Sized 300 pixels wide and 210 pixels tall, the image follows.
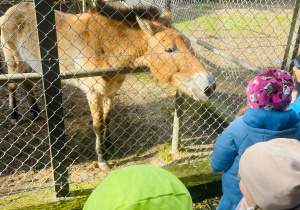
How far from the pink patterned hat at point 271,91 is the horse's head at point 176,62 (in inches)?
47.2

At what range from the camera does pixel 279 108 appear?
5.93ft

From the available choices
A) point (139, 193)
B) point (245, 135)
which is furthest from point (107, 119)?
point (139, 193)

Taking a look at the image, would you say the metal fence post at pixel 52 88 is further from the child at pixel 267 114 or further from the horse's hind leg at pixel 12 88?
the horse's hind leg at pixel 12 88

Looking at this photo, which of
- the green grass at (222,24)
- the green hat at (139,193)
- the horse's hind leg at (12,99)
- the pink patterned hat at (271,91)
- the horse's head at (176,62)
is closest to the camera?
the green hat at (139,193)

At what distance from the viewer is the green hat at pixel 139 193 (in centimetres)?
98

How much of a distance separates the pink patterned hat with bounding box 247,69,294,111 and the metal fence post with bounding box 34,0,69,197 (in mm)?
1658

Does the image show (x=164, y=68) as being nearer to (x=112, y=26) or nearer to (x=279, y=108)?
(x=112, y=26)

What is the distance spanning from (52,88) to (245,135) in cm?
171

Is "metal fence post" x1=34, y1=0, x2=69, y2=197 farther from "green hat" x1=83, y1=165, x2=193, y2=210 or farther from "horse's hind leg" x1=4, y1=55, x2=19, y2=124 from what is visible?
"horse's hind leg" x1=4, y1=55, x2=19, y2=124

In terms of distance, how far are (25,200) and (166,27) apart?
2.59 m

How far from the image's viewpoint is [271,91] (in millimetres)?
1762

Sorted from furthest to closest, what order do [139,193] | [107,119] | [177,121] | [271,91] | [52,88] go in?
[107,119] → [177,121] → [52,88] → [271,91] → [139,193]

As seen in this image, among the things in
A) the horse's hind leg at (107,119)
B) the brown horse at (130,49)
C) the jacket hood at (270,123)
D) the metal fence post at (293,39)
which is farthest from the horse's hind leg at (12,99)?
the metal fence post at (293,39)

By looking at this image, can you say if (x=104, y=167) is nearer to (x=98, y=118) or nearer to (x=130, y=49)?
(x=98, y=118)
